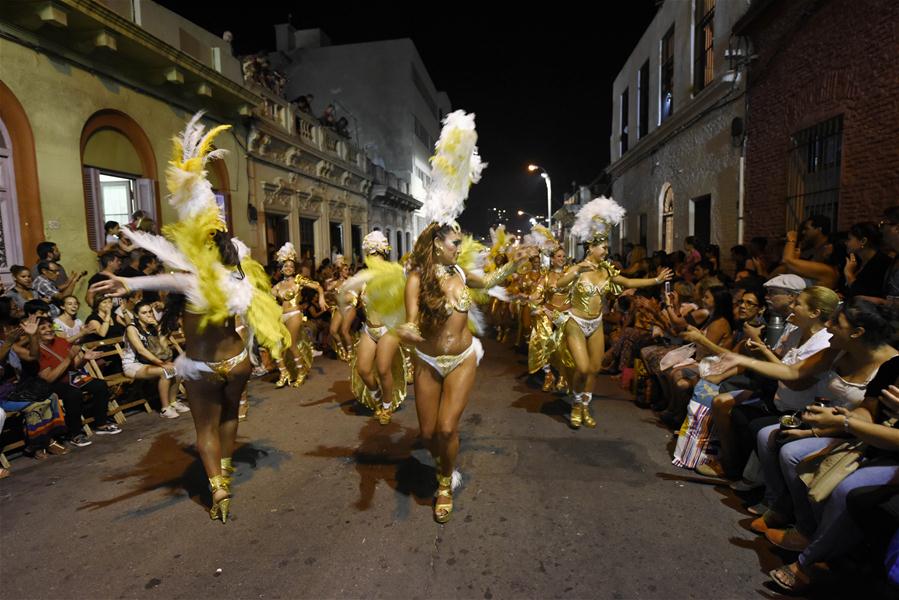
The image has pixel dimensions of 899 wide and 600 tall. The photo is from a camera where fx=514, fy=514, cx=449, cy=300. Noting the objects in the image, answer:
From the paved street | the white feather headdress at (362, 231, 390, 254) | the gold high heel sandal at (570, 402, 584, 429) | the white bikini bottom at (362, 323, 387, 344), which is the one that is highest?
the white feather headdress at (362, 231, 390, 254)

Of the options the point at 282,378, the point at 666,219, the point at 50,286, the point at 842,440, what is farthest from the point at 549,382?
the point at 666,219

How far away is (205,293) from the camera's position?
3.66 metres

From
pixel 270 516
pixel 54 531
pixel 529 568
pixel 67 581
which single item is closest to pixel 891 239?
pixel 529 568

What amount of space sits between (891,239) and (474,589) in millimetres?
4599

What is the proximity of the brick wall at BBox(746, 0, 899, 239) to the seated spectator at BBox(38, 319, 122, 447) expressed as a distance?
9543mm

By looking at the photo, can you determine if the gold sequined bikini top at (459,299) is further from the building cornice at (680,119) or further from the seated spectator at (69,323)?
the building cornice at (680,119)

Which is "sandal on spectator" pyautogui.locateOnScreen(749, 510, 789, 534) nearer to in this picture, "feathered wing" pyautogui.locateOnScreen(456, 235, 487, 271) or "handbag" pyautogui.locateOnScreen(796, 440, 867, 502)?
"handbag" pyautogui.locateOnScreen(796, 440, 867, 502)

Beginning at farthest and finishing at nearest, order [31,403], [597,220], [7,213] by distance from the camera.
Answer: [7,213]
[597,220]
[31,403]

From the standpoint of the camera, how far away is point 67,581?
3199 mm

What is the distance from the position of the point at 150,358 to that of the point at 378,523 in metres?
4.23

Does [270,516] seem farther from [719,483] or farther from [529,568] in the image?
[719,483]

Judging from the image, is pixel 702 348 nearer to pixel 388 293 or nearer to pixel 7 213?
pixel 388 293

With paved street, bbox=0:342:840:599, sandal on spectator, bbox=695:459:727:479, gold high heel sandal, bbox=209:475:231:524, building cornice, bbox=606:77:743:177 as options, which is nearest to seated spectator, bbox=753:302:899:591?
paved street, bbox=0:342:840:599

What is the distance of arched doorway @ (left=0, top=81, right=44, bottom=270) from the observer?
7.45 m
